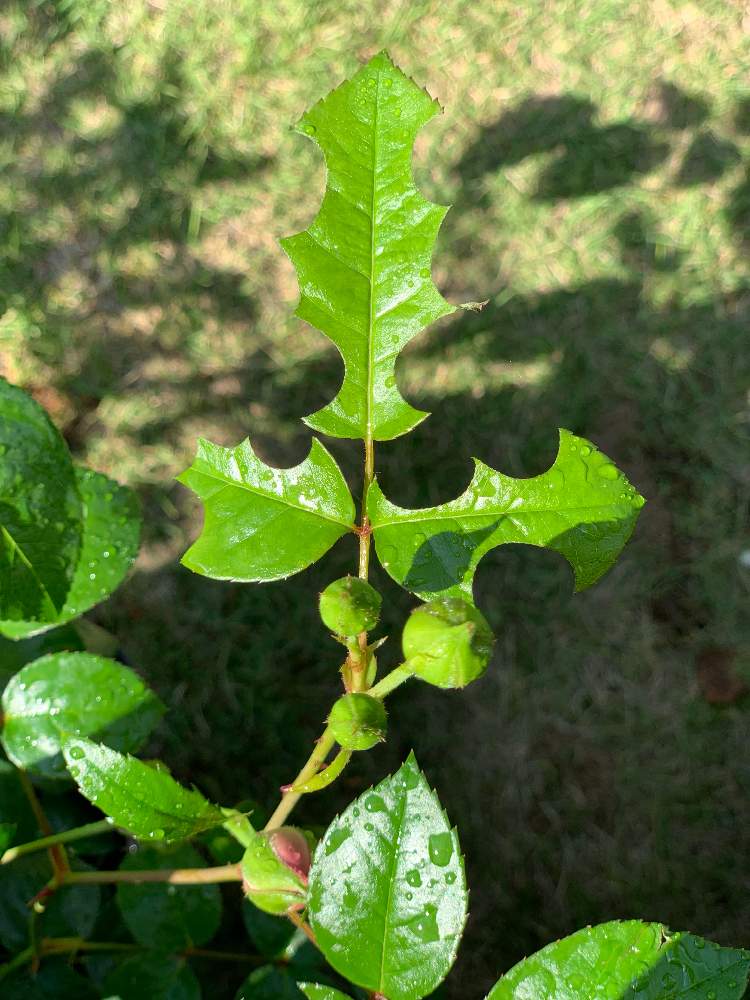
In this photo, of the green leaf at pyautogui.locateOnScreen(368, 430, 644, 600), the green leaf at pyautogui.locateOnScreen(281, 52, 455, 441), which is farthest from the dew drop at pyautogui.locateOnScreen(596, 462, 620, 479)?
the green leaf at pyautogui.locateOnScreen(281, 52, 455, 441)

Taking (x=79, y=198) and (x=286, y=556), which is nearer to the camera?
(x=286, y=556)

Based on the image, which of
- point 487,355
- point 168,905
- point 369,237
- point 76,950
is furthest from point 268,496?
point 487,355

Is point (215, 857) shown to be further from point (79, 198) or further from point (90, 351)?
point (79, 198)

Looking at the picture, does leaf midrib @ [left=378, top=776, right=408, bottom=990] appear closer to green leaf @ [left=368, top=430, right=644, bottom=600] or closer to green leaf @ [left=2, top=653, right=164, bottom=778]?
green leaf @ [left=368, top=430, right=644, bottom=600]

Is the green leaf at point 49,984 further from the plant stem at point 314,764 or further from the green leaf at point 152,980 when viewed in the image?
the plant stem at point 314,764

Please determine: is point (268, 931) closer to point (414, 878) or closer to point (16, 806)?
point (16, 806)

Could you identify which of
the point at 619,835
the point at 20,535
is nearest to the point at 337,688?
the point at 619,835

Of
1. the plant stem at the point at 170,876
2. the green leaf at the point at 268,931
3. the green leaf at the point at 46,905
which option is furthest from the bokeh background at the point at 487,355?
the plant stem at the point at 170,876

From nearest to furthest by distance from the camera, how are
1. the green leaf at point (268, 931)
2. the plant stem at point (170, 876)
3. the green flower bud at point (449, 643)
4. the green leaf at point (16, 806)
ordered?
the green flower bud at point (449, 643) → the plant stem at point (170, 876) → the green leaf at point (16, 806) → the green leaf at point (268, 931)
